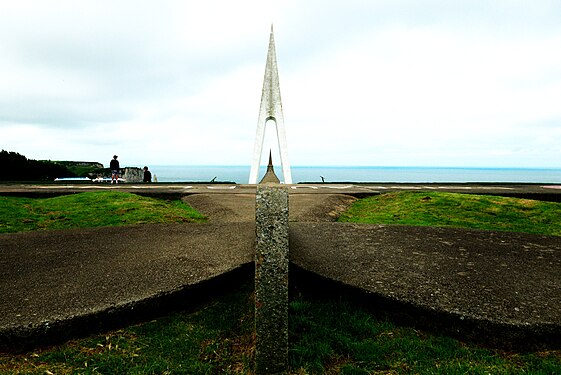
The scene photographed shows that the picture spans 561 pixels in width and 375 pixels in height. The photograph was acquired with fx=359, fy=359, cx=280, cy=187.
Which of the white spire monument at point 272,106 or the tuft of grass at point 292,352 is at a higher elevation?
the white spire monument at point 272,106

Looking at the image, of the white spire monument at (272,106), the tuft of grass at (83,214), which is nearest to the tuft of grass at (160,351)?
the tuft of grass at (83,214)

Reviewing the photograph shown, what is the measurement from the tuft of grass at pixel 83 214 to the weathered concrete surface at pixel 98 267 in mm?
1280

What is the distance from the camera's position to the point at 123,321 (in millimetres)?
2410

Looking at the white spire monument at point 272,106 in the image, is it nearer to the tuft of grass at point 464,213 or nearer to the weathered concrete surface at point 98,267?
the tuft of grass at point 464,213

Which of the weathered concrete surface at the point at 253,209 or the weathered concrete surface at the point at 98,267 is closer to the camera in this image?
the weathered concrete surface at the point at 98,267

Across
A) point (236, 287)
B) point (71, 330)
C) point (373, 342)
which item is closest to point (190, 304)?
point (236, 287)

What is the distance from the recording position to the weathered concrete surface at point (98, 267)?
2.33 m

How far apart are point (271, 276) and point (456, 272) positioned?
182cm

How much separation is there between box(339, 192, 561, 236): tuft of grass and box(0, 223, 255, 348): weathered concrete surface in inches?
132

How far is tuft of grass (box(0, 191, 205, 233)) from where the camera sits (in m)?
5.86

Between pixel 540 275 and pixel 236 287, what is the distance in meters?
2.55

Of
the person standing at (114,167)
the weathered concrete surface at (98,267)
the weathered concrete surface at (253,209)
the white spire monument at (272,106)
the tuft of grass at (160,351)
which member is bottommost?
the tuft of grass at (160,351)

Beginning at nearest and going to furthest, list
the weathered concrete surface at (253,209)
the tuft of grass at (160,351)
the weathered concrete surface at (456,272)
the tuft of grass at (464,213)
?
the tuft of grass at (160,351) < the weathered concrete surface at (456,272) < the tuft of grass at (464,213) < the weathered concrete surface at (253,209)

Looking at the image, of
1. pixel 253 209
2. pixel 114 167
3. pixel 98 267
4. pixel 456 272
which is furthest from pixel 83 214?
pixel 114 167
